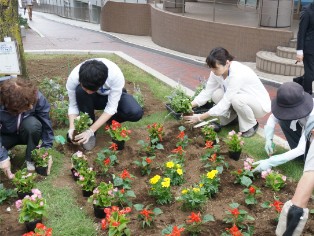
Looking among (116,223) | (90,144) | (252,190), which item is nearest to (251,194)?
(252,190)

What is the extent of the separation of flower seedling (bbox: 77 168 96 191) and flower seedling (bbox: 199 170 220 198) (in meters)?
0.91

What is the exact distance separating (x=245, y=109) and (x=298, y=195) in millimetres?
2481

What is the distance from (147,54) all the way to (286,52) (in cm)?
368

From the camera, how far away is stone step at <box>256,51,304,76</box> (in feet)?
24.3

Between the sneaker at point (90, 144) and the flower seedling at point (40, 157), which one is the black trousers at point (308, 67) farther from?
the flower seedling at point (40, 157)

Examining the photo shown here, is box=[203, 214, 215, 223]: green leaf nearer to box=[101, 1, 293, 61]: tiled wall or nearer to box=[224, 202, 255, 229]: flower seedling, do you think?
box=[224, 202, 255, 229]: flower seedling

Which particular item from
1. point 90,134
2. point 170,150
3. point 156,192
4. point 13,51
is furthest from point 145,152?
point 13,51

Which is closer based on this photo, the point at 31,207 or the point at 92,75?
the point at 31,207

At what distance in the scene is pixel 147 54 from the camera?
33.7ft

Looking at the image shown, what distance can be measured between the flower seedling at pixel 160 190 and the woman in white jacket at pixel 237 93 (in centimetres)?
141

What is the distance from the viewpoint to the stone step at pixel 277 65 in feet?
24.3

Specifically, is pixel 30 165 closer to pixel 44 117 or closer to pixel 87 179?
pixel 44 117

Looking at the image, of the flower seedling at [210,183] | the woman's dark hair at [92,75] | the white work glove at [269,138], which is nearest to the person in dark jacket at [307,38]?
the white work glove at [269,138]

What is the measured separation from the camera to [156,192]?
10.6 feet
